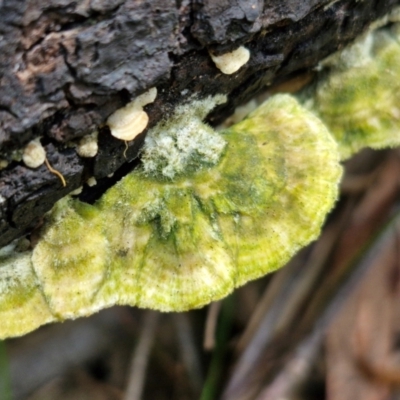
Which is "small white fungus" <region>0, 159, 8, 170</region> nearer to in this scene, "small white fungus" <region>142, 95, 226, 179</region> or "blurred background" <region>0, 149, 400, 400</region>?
"small white fungus" <region>142, 95, 226, 179</region>

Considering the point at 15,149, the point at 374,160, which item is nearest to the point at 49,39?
the point at 15,149

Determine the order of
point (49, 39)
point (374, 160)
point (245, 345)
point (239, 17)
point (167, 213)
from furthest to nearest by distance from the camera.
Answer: point (374, 160) < point (245, 345) < point (167, 213) < point (239, 17) < point (49, 39)

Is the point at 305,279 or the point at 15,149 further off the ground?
the point at 15,149

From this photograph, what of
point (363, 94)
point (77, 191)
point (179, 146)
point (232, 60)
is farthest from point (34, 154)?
point (363, 94)

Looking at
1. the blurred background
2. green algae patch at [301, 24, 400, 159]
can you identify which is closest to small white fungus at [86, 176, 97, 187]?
green algae patch at [301, 24, 400, 159]

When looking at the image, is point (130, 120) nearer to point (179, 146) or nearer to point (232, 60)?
point (179, 146)

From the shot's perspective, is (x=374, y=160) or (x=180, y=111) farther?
(x=374, y=160)

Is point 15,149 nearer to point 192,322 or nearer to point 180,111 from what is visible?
point 180,111

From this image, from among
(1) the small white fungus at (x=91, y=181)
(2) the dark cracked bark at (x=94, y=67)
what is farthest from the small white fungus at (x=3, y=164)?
(1) the small white fungus at (x=91, y=181)
